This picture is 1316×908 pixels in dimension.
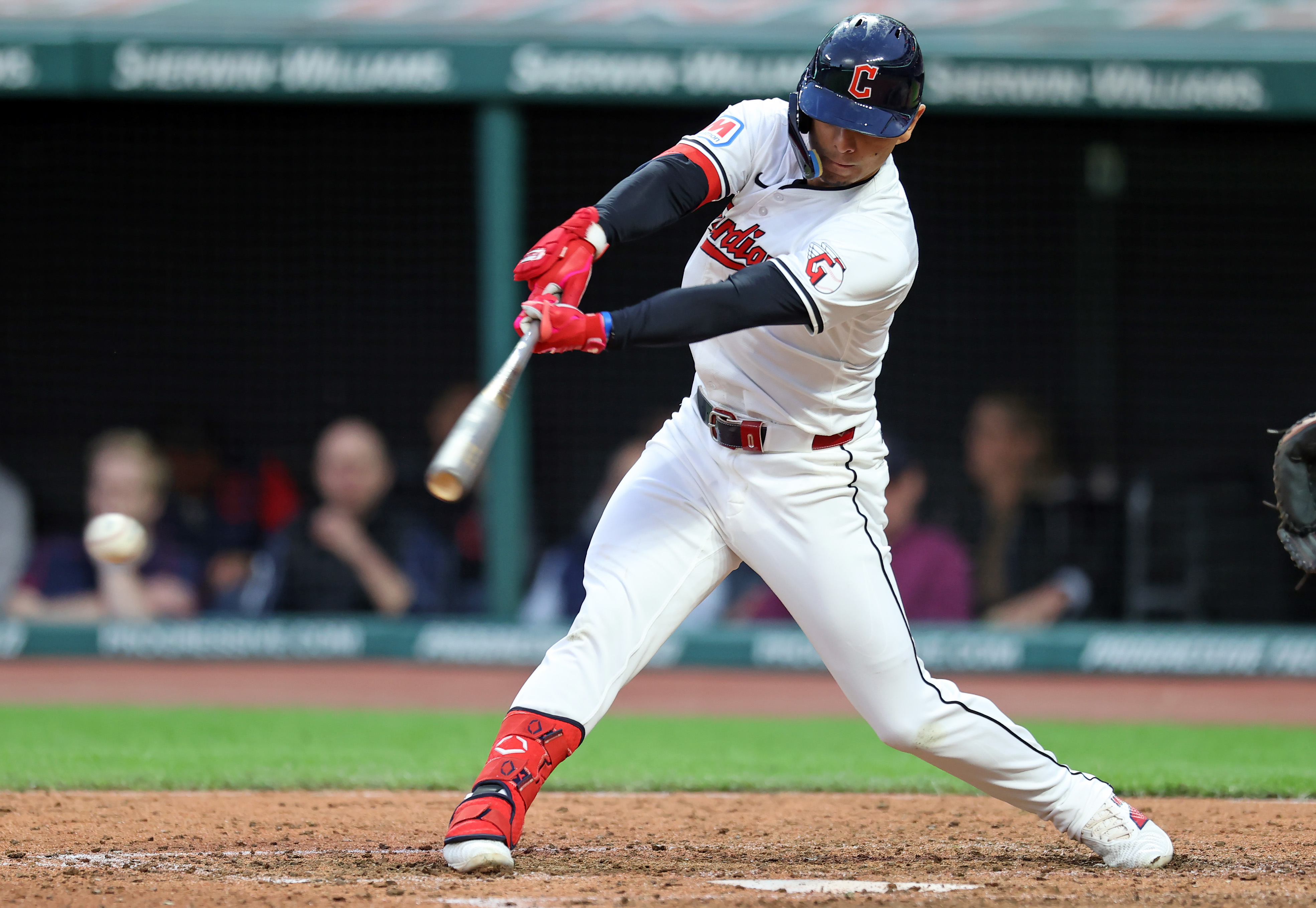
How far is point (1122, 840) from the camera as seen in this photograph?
9.61ft

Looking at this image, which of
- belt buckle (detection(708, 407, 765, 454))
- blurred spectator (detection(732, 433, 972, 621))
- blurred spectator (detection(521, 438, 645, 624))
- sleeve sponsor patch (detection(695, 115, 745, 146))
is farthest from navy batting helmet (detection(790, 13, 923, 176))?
blurred spectator (detection(521, 438, 645, 624))

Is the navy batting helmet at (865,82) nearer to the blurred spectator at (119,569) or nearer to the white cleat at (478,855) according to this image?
the white cleat at (478,855)

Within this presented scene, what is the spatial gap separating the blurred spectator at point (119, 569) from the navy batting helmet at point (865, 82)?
4593mm

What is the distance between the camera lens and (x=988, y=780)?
113 inches

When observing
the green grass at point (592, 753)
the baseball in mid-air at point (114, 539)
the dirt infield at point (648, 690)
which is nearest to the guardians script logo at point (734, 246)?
the green grass at point (592, 753)

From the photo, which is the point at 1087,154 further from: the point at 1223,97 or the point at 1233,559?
the point at 1233,559

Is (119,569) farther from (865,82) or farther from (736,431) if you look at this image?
(865,82)

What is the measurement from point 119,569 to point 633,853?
417cm

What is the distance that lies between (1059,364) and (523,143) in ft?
9.69

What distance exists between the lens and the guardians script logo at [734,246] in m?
2.88

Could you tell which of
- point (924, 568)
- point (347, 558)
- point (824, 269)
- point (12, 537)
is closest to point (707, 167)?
point (824, 269)

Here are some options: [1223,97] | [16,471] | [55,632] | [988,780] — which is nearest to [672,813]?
[988,780]

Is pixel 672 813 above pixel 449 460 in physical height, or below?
below

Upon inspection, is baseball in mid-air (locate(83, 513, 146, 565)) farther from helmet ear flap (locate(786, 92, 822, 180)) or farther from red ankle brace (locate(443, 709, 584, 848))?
helmet ear flap (locate(786, 92, 822, 180))
